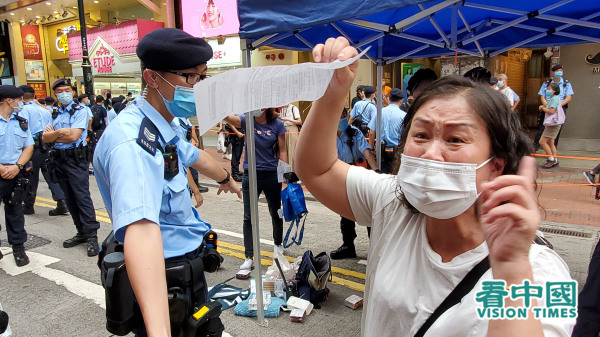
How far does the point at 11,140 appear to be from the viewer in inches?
204

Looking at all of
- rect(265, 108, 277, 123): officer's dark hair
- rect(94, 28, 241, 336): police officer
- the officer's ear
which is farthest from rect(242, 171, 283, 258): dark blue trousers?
the officer's ear

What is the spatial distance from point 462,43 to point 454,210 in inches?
167

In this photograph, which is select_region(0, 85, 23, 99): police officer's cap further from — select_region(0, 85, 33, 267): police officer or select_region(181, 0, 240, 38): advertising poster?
select_region(181, 0, 240, 38): advertising poster

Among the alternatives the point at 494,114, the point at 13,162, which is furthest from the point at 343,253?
the point at 13,162

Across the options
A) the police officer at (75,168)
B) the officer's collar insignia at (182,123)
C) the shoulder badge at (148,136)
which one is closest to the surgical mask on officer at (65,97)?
the police officer at (75,168)

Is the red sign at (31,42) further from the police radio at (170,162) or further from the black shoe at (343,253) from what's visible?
the police radio at (170,162)

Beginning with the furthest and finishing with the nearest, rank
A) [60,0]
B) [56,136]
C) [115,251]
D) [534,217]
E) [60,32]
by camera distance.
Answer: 1. [60,32]
2. [60,0]
3. [56,136]
4. [115,251]
5. [534,217]

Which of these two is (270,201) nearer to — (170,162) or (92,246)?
(92,246)

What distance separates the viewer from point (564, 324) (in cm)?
95

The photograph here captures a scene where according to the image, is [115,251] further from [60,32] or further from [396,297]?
[60,32]

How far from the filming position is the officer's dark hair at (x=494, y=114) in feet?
4.19

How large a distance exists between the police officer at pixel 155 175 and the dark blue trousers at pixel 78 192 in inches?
168

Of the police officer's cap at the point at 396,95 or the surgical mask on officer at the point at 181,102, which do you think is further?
the police officer's cap at the point at 396,95

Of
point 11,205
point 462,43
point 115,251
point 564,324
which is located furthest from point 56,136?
point 564,324
